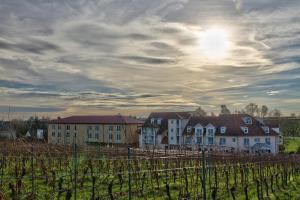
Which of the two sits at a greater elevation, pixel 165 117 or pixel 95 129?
pixel 165 117

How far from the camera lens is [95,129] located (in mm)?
50719

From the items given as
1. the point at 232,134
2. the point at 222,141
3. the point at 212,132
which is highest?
the point at 212,132

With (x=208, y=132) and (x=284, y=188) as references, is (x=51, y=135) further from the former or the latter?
(x=284, y=188)

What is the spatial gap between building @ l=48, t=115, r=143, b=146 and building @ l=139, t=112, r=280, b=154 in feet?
13.5

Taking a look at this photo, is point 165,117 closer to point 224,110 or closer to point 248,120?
point 248,120

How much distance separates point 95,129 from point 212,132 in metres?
18.6

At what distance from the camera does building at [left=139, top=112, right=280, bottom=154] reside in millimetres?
37719

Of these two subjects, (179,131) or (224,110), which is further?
(224,110)

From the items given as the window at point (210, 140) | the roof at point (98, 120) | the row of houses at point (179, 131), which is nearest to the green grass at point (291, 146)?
the row of houses at point (179, 131)

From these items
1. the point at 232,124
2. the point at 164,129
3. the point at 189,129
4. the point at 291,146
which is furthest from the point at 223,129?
the point at 291,146

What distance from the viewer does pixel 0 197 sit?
460 cm

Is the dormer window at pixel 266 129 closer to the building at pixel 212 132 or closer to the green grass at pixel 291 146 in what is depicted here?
the building at pixel 212 132

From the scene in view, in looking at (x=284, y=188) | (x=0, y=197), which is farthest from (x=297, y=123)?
(x=0, y=197)

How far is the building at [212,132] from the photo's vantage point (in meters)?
37.7
